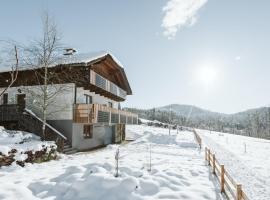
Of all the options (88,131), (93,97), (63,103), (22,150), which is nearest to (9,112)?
(63,103)

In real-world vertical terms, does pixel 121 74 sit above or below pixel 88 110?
above

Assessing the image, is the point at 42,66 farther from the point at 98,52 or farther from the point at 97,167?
the point at 97,167

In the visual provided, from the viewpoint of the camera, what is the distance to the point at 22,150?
49.9 feet

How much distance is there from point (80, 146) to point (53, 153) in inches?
270

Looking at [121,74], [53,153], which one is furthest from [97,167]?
A: [121,74]

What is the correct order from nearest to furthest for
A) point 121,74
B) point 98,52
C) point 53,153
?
point 53,153, point 98,52, point 121,74

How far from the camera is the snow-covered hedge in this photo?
14.2m

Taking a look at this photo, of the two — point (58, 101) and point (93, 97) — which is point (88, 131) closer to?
point (93, 97)

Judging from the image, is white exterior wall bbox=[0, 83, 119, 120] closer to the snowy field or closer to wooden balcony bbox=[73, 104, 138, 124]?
wooden balcony bbox=[73, 104, 138, 124]

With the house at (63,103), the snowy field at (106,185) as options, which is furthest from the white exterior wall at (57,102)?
the snowy field at (106,185)

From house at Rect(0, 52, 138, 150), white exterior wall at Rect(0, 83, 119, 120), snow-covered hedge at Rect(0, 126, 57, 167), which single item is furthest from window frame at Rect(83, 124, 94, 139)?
snow-covered hedge at Rect(0, 126, 57, 167)

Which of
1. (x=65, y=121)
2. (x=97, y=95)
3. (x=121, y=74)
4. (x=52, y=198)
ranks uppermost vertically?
(x=121, y=74)

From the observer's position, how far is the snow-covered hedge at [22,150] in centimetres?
1416

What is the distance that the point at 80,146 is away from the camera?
946 inches
